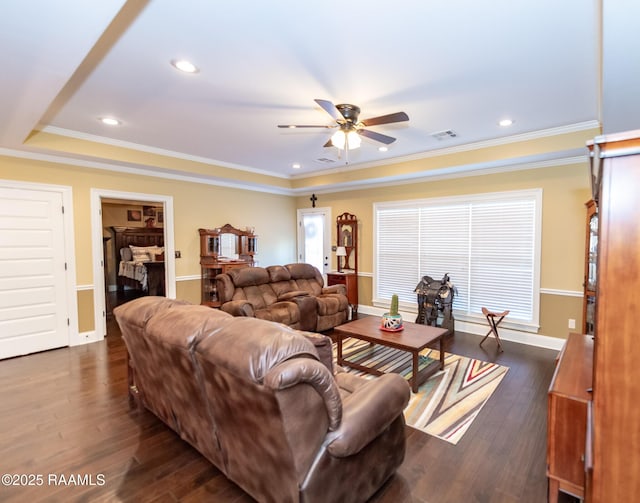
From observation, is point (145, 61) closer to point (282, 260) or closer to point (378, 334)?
point (378, 334)

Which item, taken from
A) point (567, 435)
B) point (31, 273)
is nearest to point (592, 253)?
point (567, 435)

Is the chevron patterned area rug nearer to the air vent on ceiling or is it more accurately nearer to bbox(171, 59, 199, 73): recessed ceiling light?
the air vent on ceiling

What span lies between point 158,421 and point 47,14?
9.03 feet

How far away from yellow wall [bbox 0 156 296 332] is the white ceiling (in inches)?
20.2

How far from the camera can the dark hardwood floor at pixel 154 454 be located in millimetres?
1887

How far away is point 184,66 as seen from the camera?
242 cm

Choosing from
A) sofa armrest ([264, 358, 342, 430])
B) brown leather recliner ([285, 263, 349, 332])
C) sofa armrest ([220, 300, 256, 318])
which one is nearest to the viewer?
sofa armrest ([264, 358, 342, 430])

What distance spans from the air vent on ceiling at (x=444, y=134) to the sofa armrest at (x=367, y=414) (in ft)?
10.4

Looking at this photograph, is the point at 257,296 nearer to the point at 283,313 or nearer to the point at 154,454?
the point at 283,313

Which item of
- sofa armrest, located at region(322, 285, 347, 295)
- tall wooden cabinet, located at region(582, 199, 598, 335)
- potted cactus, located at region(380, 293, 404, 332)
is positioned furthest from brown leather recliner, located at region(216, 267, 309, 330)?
tall wooden cabinet, located at region(582, 199, 598, 335)

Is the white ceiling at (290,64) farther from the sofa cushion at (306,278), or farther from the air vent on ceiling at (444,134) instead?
the sofa cushion at (306,278)

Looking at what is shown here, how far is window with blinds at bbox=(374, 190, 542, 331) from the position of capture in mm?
4508

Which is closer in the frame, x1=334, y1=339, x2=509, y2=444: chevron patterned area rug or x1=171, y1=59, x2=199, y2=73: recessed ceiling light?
x1=171, y1=59, x2=199, y2=73: recessed ceiling light

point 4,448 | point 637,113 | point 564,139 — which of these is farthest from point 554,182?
point 4,448
